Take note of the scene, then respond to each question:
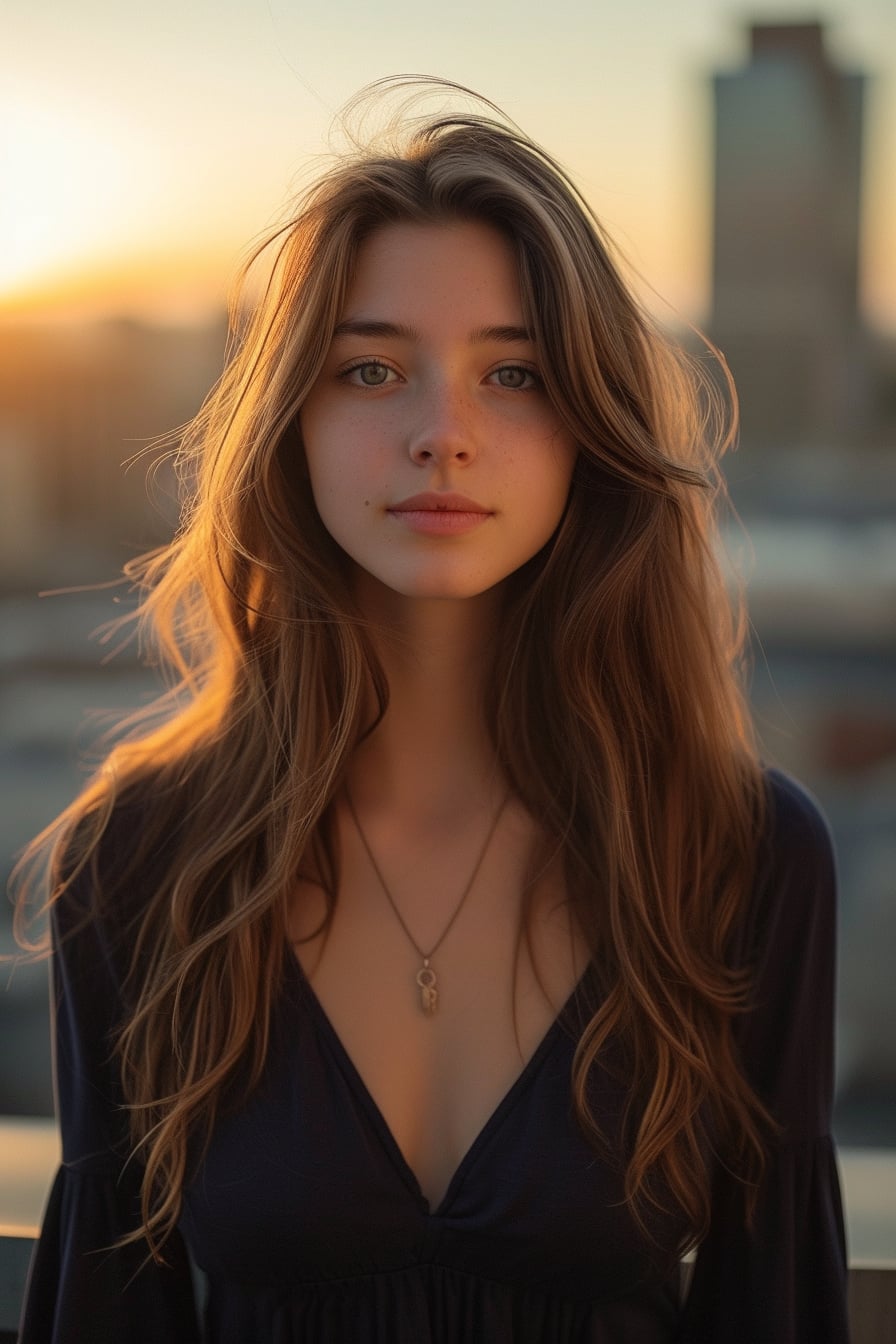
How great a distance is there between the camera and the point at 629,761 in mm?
1279

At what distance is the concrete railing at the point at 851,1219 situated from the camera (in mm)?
1332

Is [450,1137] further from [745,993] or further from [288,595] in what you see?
[288,595]

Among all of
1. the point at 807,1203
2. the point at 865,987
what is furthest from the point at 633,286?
Result: the point at 865,987

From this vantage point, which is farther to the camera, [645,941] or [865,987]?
[865,987]

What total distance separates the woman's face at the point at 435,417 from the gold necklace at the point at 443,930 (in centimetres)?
30

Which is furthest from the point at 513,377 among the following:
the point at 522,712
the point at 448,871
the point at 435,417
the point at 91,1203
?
the point at 91,1203

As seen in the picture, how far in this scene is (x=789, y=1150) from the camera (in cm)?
124

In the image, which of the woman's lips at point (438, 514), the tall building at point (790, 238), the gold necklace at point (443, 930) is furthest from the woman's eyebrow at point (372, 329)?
the tall building at point (790, 238)

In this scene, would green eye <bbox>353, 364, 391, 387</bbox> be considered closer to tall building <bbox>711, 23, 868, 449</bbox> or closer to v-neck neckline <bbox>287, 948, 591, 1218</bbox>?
v-neck neckline <bbox>287, 948, 591, 1218</bbox>

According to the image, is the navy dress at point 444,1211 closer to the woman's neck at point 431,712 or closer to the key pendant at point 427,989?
the key pendant at point 427,989

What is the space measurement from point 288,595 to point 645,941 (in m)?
0.47

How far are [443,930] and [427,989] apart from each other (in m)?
0.06

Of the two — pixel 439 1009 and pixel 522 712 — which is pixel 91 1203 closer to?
pixel 439 1009

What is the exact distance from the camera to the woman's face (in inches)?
43.3
